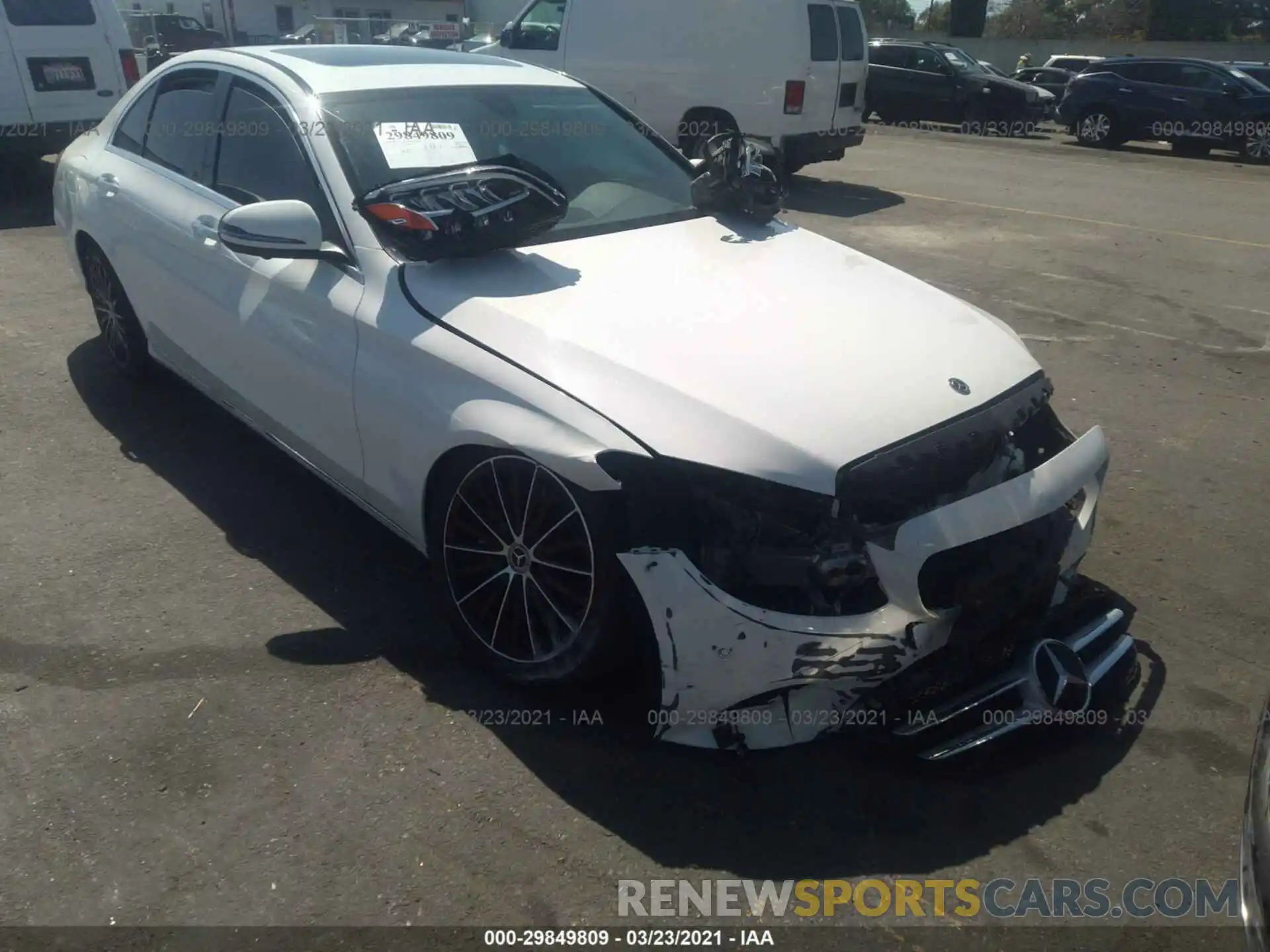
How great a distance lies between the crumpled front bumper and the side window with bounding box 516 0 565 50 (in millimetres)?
11661

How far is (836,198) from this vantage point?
12.1 meters

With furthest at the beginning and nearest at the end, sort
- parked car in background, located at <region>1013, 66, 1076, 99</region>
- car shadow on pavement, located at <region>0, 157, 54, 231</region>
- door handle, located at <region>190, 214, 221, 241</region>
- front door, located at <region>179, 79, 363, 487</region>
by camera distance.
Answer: parked car in background, located at <region>1013, 66, 1076, 99</region>, car shadow on pavement, located at <region>0, 157, 54, 231</region>, door handle, located at <region>190, 214, 221, 241</region>, front door, located at <region>179, 79, 363, 487</region>

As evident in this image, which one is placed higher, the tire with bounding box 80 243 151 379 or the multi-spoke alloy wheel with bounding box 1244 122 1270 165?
the tire with bounding box 80 243 151 379

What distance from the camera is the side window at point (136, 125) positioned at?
15.8 ft

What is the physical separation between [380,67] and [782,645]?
9.30ft

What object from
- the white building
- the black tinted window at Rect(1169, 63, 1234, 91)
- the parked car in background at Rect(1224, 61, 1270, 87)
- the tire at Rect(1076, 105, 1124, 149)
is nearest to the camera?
the black tinted window at Rect(1169, 63, 1234, 91)

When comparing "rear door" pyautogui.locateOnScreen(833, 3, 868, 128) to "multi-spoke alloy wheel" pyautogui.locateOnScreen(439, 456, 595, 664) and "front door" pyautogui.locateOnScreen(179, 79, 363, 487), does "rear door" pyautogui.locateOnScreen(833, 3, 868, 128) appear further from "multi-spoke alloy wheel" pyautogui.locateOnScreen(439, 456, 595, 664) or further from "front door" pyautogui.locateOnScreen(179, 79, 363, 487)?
"multi-spoke alloy wheel" pyautogui.locateOnScreen(439, 456, 595, 664)

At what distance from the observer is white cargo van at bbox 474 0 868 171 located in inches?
465

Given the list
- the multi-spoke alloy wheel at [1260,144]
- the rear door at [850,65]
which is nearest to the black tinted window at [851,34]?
the rear door at [850,65]

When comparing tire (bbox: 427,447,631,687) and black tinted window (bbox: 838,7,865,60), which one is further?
black tinted window (bbox: 838,7,865,60)

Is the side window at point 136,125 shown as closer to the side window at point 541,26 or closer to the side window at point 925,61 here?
the side window at point 541,26

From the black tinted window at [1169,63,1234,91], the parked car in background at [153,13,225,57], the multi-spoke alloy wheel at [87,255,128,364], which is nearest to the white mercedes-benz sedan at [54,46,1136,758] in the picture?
the multi-spoke alloy wheel at [87,255,128,364]

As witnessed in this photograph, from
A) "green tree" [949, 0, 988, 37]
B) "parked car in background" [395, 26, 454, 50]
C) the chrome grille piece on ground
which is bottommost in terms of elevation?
the chrome grille piece on ground

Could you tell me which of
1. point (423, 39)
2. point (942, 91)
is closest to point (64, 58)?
point (942, 91)
